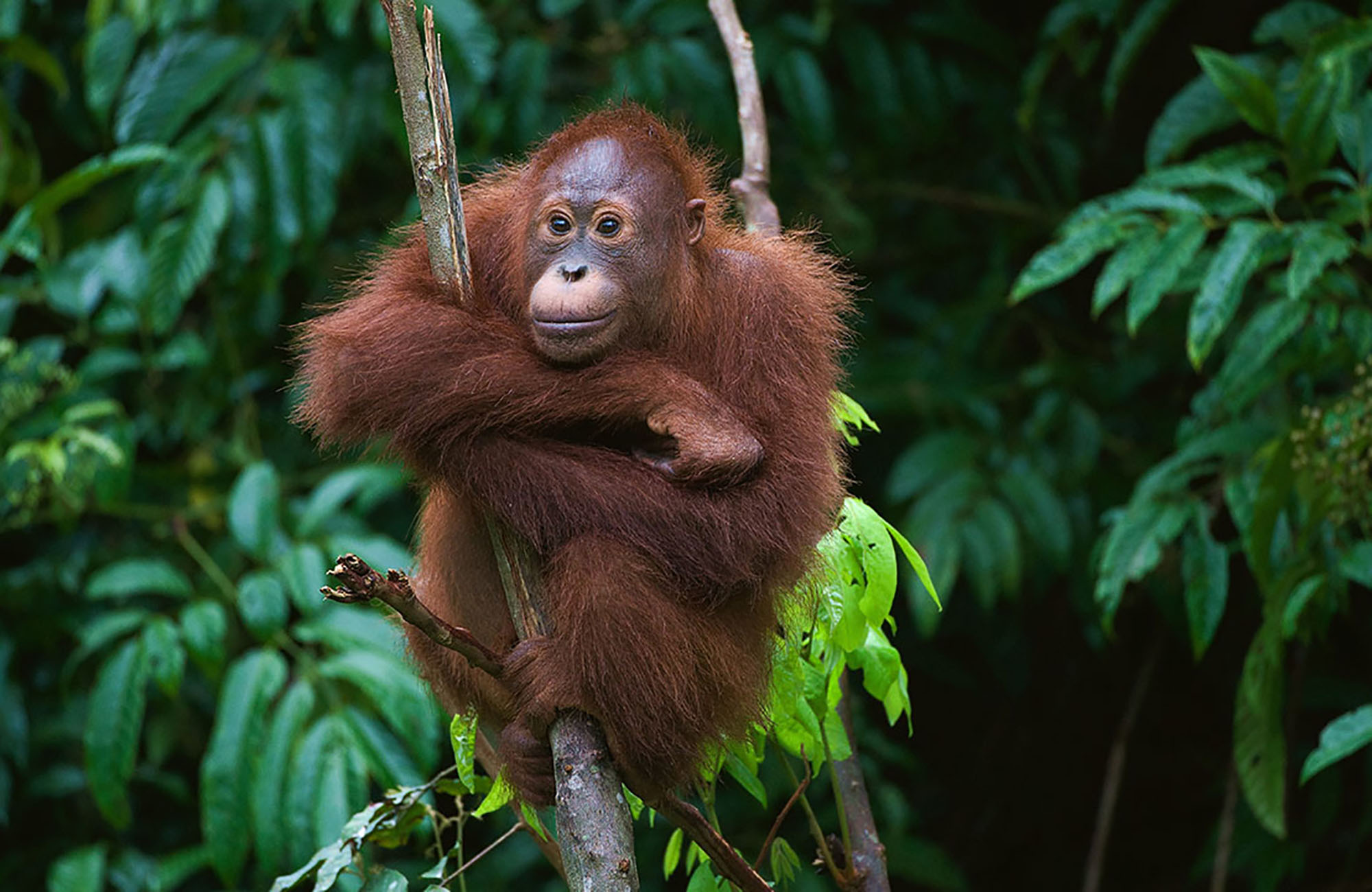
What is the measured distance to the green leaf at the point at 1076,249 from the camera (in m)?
→ 2.95

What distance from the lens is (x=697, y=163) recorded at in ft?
7.83

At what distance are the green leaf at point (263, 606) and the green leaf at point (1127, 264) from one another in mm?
1963

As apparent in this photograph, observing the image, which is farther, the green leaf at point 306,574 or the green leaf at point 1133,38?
the green leaf at point 1133,38

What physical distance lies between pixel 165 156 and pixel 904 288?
2.44 metres

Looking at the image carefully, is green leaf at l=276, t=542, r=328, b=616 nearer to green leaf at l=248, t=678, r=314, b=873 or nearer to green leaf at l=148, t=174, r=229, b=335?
green leaf at l=248, t=678, r=314, b=873

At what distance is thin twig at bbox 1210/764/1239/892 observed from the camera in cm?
366

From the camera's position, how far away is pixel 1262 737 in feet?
10.1

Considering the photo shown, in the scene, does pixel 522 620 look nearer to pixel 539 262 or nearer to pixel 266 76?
pixel 539 262

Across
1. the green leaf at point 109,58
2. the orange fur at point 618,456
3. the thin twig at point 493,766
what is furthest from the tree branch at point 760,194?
the green leaf at point 109,58

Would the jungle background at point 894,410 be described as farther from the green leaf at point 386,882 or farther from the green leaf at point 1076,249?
the green leaf at point 386,882

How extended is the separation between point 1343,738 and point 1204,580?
0.62 m

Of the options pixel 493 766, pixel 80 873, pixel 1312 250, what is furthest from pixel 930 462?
pixel 80 873

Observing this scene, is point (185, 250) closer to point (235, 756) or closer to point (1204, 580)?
point (235, 756)

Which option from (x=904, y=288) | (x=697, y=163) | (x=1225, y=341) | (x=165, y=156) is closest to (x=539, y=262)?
(x=697, y=163)
